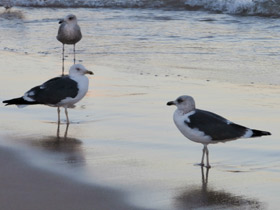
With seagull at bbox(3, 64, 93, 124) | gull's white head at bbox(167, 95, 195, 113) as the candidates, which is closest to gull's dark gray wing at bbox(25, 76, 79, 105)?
seagull at bbox(3, 64, 93, 124)

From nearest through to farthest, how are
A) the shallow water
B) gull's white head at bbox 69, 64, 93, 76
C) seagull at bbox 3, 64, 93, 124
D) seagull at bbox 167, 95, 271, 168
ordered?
the shallow water → seagull at bbox 167, 95, 271, 168 → seagull at bbox 3, 64, 93, 124 → gull's white head at bbox 69, 64, 93, 76

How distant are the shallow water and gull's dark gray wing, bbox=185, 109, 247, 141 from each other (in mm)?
231

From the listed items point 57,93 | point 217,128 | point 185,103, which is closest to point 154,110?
point 57,93

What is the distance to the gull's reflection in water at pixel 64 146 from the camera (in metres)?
6.18

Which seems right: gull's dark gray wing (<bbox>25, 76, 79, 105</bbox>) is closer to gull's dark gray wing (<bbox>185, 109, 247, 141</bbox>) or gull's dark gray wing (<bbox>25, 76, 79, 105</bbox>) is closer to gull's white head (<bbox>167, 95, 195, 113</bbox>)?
gull's white head (<bbox>167, 95, 195, 113</bbox>)

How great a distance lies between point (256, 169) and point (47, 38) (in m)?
10.4

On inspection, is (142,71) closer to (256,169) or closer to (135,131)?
(135,131)

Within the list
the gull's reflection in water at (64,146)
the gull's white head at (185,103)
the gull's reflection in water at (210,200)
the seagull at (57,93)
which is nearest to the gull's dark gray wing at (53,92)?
the seagull at (57,93)

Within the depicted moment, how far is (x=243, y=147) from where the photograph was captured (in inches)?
256

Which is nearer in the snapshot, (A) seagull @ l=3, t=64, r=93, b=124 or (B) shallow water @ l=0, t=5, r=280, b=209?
(B) shallow water @ l=0, t=5, r=280, b=209

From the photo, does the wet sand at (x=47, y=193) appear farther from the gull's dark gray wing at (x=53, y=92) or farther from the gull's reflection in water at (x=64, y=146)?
the gull's dark gray wing at (x=53, y=92)

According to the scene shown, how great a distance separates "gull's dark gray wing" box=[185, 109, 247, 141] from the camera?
598cm

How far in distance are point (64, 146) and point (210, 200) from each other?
1973 millimetres

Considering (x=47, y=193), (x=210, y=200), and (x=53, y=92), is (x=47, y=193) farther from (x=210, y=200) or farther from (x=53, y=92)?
(x=53, y=92)
